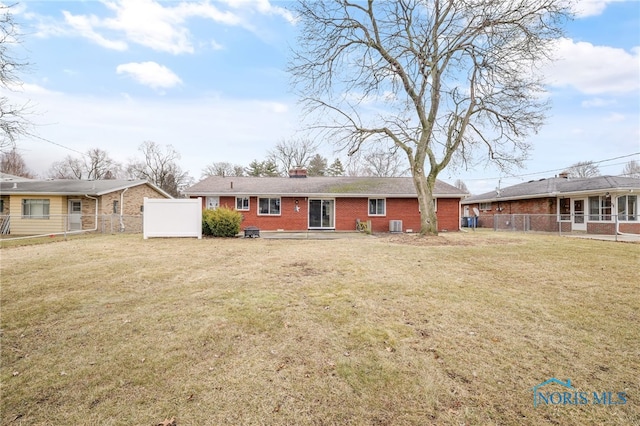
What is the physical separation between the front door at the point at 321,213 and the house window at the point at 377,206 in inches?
101

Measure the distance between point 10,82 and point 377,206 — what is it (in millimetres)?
17213

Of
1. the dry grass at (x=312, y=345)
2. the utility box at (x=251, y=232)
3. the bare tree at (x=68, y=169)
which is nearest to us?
the dry grass at (x=312, y=345)

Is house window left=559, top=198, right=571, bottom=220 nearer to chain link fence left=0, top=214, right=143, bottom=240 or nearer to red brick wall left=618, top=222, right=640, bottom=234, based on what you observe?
red brick wall left=618, top=222, right=640, bottom=234

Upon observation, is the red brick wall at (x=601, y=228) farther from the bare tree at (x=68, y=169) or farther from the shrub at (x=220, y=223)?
the bare tree at (x=68, y=169)

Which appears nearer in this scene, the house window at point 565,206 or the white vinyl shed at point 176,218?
the white vinyl shed at point 176,218

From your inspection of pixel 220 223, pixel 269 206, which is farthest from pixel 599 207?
pixel 220 223

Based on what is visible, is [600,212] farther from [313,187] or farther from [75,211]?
[75,211]

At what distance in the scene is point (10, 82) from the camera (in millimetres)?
7402

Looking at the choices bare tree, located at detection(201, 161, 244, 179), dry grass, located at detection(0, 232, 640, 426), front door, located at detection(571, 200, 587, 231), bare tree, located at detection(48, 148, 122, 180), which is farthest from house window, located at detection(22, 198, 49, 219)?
front door, located at detection(571, 200, 587, 231)

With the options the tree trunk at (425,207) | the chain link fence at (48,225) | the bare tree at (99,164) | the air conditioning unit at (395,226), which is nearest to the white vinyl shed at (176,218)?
the chain link fence at (48,225)

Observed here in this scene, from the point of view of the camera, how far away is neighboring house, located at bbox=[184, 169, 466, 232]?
19.1 metres

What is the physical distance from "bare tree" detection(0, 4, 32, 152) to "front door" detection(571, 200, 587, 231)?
2679cm

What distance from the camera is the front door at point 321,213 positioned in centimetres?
1961

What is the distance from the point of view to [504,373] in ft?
9.80
